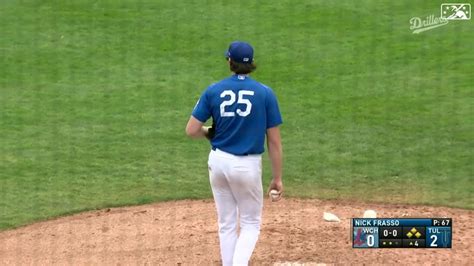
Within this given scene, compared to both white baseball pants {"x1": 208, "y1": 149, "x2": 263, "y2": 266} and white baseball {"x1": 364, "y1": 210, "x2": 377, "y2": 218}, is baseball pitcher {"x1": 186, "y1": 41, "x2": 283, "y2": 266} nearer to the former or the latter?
white baseball pants {"x1": 208, "y1": 149, "x2": 263, "y2": 266}

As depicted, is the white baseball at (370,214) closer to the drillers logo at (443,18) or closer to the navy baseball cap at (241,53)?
the navy baseball cap at (241,53)

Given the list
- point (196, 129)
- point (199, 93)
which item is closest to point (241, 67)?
point (196, 129)

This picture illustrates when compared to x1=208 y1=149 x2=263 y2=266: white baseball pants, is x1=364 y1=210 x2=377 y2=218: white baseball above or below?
below

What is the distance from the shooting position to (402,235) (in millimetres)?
8453

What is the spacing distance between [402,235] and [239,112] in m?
2.32

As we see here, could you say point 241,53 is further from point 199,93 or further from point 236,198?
point 199,93

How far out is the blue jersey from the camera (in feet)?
23.1

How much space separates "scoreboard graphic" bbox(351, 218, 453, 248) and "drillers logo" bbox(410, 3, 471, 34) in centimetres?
801

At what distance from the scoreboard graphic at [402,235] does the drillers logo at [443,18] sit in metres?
8.01

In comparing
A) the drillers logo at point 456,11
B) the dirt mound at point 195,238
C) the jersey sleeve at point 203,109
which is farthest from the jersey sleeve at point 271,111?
the drillers logo at point 456,11

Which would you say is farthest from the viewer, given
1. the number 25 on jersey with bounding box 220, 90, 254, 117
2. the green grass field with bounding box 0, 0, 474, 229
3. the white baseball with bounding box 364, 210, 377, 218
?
the green grass field with bounding box 0, 0, 474, 229

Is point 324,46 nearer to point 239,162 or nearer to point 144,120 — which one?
point 144,120

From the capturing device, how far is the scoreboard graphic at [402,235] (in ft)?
27.7

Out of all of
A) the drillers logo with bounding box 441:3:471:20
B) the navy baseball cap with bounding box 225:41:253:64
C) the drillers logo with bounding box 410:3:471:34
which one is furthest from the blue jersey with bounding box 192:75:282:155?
the drillers logo with bounding box 441:3:471:20
